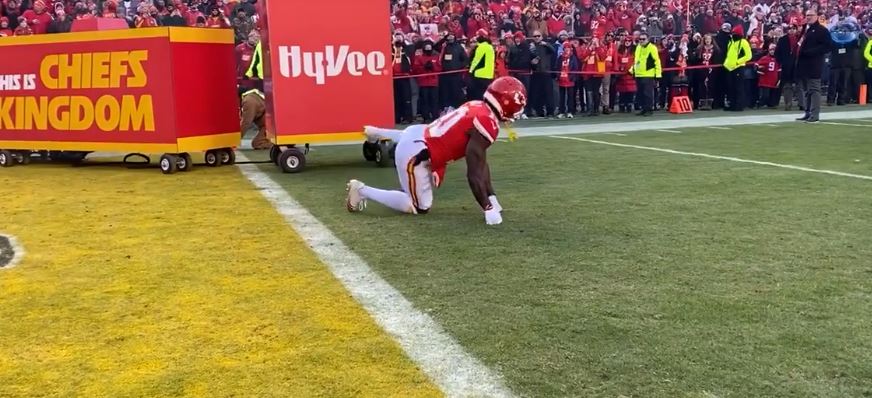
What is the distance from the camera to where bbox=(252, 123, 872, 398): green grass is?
10.2 feet

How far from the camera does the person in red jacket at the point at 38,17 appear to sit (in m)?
16.8

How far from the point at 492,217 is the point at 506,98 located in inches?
35.0

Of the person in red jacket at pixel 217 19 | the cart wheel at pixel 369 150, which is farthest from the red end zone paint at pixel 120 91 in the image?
the person in red jacket at pixel 217 19

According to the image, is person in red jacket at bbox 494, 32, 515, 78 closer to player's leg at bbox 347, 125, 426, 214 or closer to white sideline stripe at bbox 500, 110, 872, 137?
white sideline stripe at bbox 500, 110, 872, 137

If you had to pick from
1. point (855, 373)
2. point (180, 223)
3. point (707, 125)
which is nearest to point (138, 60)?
point (180, 223)

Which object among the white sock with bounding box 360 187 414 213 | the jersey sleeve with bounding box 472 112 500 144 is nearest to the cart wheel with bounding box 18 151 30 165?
the white sock with bounding box 360 187 414 213

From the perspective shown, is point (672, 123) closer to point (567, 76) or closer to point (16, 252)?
point (567, 76)

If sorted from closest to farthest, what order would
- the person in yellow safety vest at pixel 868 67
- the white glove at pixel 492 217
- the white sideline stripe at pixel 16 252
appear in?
the white sideline stripe at pixel 16 252 < the white glove at pixel 492 217 < the person in yellow safety vest at pixel 868 67

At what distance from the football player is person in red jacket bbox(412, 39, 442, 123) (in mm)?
11419

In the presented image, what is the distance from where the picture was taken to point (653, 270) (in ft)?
14.8

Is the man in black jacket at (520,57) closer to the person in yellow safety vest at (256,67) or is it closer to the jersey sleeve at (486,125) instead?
the person in yellow safety vest at (256,67)

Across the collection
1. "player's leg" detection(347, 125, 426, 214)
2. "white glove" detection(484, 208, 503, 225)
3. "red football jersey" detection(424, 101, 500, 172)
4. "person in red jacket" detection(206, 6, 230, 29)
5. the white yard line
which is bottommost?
the white yard line

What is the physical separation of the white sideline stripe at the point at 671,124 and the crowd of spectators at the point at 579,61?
73.1 inches

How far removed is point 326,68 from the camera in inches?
364
